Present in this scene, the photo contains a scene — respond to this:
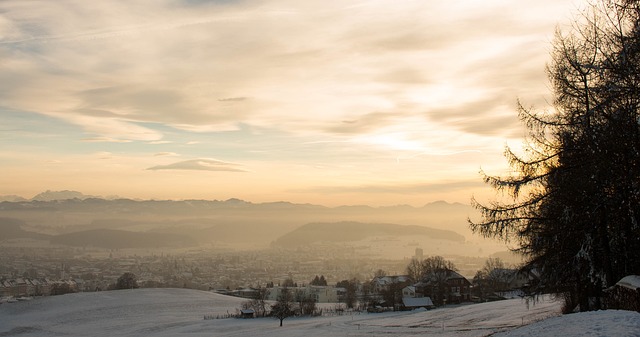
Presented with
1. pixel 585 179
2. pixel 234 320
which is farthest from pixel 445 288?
pixel 585 179

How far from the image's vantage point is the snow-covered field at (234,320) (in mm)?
16150

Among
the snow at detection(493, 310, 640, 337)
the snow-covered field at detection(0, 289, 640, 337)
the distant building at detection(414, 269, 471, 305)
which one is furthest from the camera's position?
the distant building at detection(414, 269, 471, 305)

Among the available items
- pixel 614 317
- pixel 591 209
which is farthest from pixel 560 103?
pixel 614 317

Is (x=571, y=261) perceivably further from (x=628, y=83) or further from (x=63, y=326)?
(x=63, y=326)

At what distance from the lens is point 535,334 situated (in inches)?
625

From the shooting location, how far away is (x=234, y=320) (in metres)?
69.6

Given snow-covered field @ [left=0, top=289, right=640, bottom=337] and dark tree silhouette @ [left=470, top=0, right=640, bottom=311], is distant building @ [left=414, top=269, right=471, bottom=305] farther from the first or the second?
dark tree silhouette @ [left=470, top=0, right=640, bottom=311]

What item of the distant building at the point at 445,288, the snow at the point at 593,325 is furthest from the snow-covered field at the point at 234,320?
the distant building at the point at 445,288

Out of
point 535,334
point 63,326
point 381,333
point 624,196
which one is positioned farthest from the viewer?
point 63,326

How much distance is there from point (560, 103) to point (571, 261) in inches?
243

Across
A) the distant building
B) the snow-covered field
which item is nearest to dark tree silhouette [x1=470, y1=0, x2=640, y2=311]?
the snow-covered field

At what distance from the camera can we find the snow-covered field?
16.1 meters

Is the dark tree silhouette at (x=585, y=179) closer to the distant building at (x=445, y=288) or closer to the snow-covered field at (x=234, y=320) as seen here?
the snow-covered field at (x=234, y=320)

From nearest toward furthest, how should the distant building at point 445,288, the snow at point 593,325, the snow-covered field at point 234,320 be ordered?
1. the snow at point 593,325
2. the snow-covered field at point 234,320
3. the distant building at point 445,288
